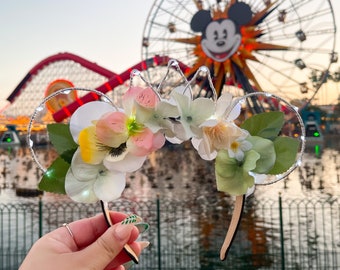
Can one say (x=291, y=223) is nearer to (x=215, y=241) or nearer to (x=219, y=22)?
(x=215, y=241)

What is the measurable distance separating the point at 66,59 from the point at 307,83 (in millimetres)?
28720

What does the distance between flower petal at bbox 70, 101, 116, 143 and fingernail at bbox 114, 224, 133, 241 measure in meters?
0.28

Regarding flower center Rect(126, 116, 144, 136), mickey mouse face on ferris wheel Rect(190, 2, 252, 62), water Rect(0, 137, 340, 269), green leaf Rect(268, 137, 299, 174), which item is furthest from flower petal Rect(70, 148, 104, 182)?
mickey mouse face on ferris wheel Rect(190, 2, 252, 62)

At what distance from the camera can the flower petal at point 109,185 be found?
1480 mm

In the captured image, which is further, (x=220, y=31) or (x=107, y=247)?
(x=220, y=31)

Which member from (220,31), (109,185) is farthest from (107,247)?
(220,31)

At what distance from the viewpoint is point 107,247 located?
5.01 ft

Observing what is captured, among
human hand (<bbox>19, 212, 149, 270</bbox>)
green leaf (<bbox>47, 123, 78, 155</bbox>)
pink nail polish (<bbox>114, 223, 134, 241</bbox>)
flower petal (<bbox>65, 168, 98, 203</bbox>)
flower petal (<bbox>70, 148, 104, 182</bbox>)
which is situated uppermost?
green leaf (<bbox>47, 123, 78, 155</bbox>)

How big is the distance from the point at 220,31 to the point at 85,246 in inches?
1180

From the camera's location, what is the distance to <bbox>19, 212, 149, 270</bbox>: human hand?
1.53 m

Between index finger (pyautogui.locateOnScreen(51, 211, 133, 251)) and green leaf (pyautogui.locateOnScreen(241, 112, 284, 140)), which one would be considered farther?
index finger (pyautogui.locateOnScreen(51, 211, 133, 251))

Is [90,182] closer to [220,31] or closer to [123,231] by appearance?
[123,231]

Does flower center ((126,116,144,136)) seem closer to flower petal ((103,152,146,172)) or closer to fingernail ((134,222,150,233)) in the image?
flower petal ((103,152,146,172))

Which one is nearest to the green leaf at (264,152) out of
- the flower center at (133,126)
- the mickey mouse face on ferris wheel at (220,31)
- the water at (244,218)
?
the flower center at (133,126)
